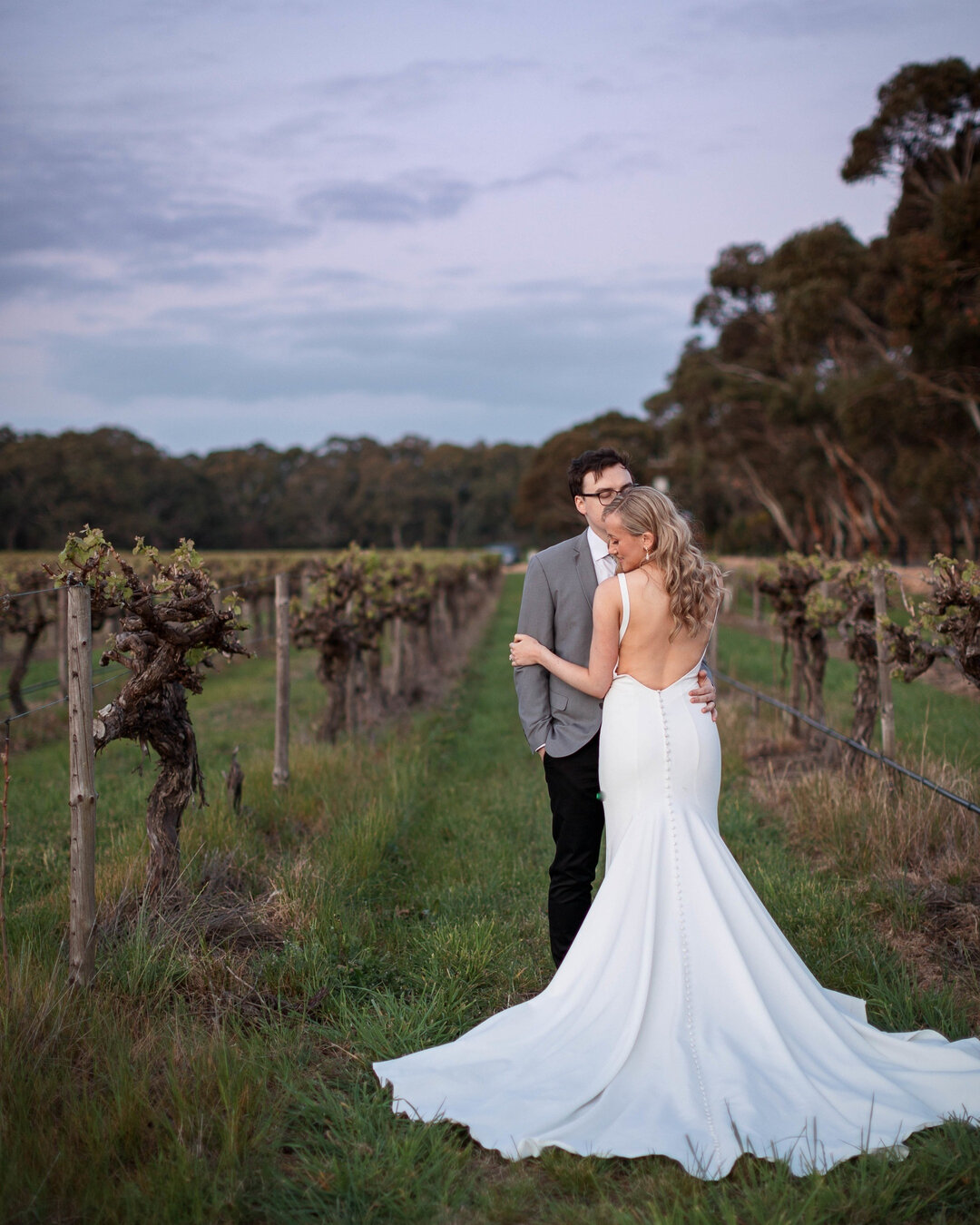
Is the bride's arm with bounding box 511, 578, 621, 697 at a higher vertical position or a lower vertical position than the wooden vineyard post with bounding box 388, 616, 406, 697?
higher

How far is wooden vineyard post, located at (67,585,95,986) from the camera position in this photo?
11.8 ft

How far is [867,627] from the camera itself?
681 cm

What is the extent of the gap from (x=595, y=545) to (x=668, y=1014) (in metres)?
1.77

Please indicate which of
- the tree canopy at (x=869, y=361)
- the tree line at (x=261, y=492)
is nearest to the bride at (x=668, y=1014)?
the tree canopy at (x=869, y=361)

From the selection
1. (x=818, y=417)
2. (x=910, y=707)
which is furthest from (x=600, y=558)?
(x=818, y=417)

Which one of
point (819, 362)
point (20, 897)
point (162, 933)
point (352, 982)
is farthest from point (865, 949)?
point (819, 362)

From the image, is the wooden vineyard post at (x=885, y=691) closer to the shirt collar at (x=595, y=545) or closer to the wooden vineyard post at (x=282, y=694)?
the shirt collar at (x=595, y=545)

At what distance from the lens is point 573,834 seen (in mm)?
3844

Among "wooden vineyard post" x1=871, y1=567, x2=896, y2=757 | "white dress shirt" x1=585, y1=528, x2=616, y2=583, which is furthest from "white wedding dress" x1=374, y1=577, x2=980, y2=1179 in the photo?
"wooden vineyard post" x1=871, y1=567, x2=896, y2=757

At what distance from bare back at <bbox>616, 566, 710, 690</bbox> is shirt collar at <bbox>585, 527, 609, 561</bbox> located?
1.54 ft

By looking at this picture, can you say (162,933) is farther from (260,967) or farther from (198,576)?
(198,576)

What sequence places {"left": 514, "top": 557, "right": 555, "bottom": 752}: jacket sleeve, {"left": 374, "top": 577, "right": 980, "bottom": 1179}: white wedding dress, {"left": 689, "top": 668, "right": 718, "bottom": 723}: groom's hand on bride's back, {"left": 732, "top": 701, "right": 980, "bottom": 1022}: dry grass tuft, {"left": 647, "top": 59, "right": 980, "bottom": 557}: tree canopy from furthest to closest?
{"left": 647, "top": 59, "right": 980, "bottom": 557}: tree canopy → {"left": 732, "top": 701, "right": 980, "bottom": 1022}: dry grass tuft → {"left": 514, "top": 557, "right": 555, "bottom": 752}: jacket sleeve → {"left": 689, "top": 668, "right": 718, "bottom": 723}: groom's hand on bride's back → {"left": 374, "top": 577, "right": 980, "bottom": 1179}: white wedding dress

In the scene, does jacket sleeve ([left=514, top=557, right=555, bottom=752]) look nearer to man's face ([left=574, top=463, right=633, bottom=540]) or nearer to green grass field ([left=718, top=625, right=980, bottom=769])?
man's face ([left=574, top=463, right=633, bottom=540])

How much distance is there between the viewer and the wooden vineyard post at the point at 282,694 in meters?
6.93
